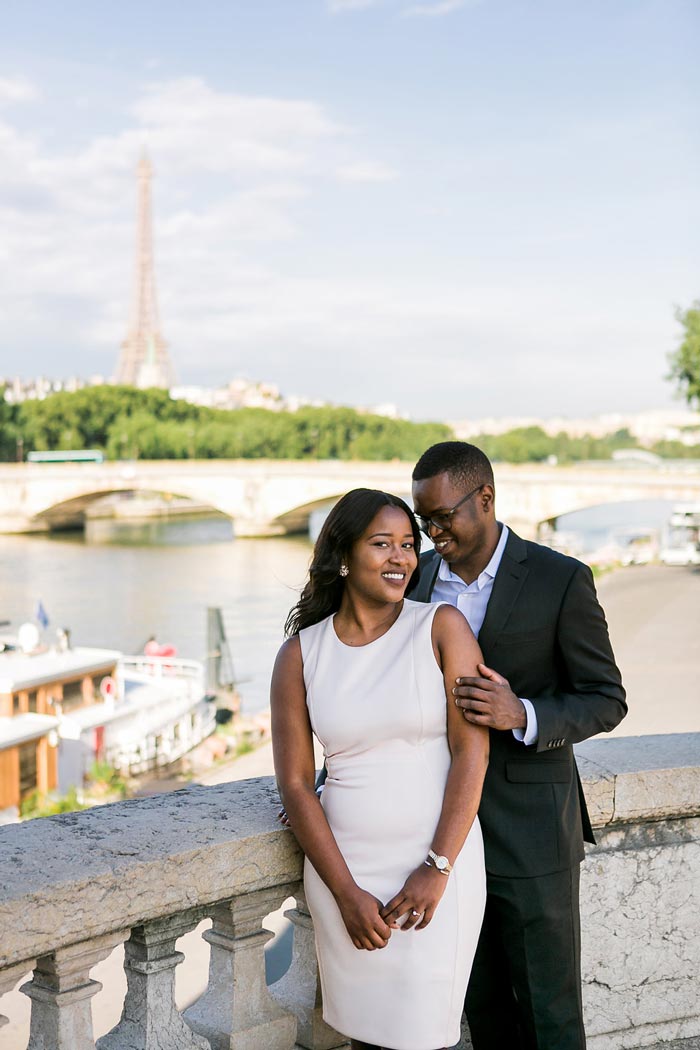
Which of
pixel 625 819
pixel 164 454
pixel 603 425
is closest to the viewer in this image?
pixel 625 819

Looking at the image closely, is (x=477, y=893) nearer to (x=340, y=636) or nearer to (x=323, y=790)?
(x=323, y=790)

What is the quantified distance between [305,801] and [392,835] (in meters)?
0.15

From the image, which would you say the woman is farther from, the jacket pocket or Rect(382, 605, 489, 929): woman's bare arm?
the jacket pocket

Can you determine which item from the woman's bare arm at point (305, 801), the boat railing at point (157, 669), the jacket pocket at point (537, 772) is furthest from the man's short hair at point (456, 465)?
the boat railing at point (157, 669)

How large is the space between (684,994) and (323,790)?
45.2 inches

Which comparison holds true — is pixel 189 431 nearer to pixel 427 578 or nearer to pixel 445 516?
pixel 427 578

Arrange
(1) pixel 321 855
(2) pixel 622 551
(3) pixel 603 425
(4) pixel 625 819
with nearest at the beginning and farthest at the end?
(1) pixel 321 855
(4) pixel 625 819
(2) pixel 622 551
(3) pixel 603 425

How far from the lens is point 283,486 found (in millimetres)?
48406

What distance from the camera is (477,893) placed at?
1903 mm

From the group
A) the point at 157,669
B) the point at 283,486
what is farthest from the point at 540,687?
the point at 283,486

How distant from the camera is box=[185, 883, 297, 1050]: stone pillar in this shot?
2021mm

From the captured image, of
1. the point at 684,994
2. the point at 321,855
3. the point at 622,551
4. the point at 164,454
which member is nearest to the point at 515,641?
the point at 321,855

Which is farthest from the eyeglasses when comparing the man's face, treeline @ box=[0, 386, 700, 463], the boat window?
treeline @ box=[0, 386, 700, 463]

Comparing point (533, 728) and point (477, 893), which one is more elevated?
point (533, 728)
